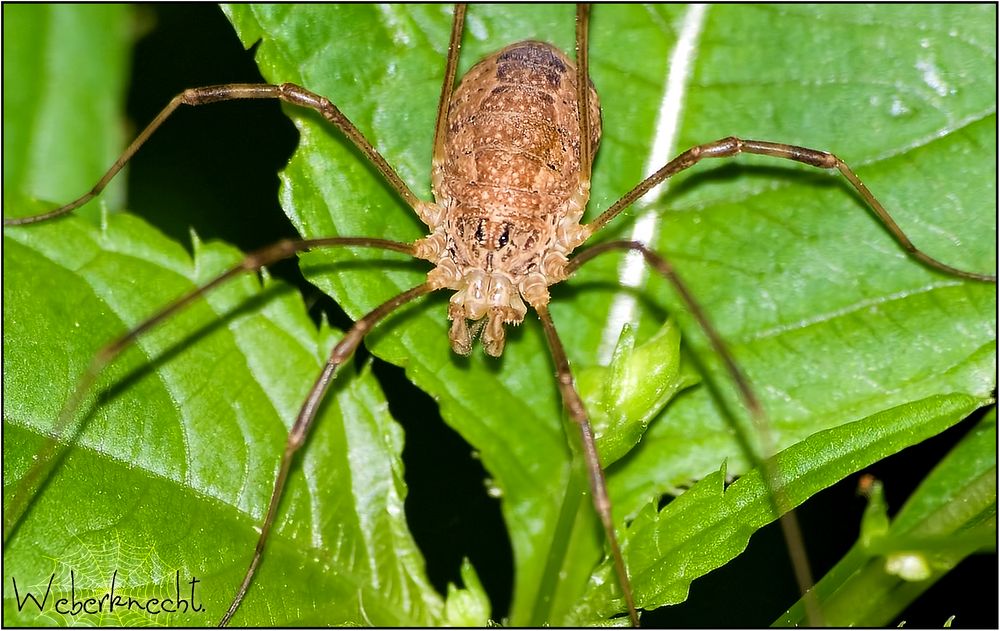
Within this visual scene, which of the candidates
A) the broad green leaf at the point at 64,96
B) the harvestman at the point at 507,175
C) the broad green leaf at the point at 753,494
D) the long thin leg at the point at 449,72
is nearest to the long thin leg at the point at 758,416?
the broad green leaf at the point at 753,494

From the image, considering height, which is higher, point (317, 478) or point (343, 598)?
A: point (317, 478)

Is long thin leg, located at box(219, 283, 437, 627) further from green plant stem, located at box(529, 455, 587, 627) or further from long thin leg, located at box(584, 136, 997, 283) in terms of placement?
long thin leg, located at box(584, 136, 997, 283)

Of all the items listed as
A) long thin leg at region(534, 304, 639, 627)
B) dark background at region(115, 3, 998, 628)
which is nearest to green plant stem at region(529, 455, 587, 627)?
long thin leg at region(534, 304, 639, 627)

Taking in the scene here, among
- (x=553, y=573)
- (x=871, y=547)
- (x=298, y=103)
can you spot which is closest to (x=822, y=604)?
(x=871, y=547)

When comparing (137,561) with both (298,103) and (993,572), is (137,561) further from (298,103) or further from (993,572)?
(993,572)

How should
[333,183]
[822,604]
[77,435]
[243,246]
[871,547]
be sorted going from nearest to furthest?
[871,547]
[822,604]
[77,435]
[333,183]
[243,246]

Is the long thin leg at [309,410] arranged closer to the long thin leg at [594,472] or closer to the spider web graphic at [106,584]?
the spider web graphic at [106,584]
